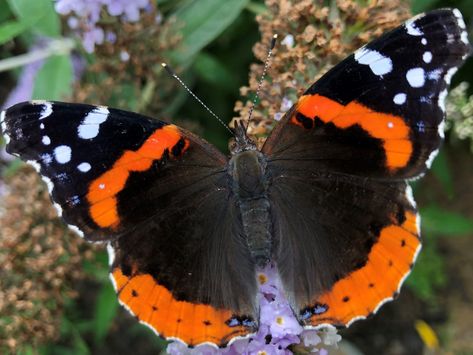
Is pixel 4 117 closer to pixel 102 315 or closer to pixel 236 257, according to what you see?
pixel 236 257

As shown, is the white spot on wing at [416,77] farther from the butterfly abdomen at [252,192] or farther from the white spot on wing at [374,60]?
the butterfly abdomen at [252,192]

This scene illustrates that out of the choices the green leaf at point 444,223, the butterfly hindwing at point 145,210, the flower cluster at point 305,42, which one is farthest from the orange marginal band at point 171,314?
the green leaf at point 444,223

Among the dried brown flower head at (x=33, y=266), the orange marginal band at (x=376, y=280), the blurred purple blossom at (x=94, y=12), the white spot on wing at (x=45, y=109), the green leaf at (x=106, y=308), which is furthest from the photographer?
the green leaf at (x=106, y=308)

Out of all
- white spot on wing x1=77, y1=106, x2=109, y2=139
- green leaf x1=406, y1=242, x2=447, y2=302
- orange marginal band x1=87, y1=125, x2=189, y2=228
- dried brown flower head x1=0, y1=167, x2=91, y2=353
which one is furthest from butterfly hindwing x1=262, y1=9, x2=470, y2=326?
green leaf x1=406, y1=242, x2=447, y2=302

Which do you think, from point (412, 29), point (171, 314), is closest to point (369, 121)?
point (412, 29)

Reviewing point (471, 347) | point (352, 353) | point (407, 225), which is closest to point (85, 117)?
point (407, 225)

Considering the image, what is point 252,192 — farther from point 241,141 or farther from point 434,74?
point 434,74
